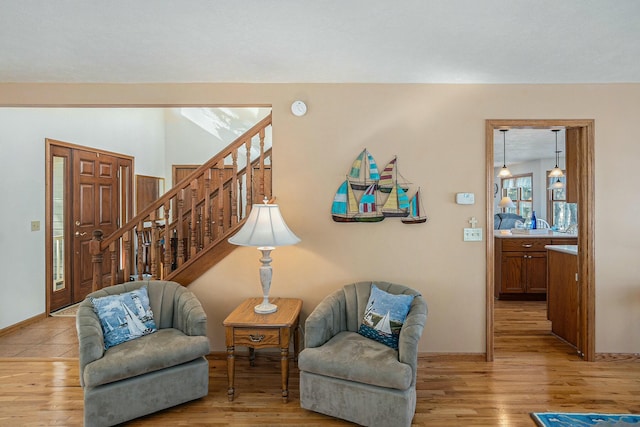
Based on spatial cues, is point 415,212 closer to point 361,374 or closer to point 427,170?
point 427,170

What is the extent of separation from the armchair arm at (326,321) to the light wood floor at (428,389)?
1.57 ft

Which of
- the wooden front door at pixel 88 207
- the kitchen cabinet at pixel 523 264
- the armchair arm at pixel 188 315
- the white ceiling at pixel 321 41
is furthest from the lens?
the kitchen cabinet at pixel 523 264

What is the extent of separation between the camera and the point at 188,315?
2863mm

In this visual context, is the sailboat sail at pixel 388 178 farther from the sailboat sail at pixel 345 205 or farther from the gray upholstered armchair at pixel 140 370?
the gray upholstered armchair at pixel 140 370

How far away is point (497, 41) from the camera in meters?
2.53

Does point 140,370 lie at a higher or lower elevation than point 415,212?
lower

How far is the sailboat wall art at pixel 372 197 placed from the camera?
11.0 feet

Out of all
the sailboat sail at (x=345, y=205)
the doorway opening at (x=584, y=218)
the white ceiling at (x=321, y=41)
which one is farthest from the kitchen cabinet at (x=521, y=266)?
the sailboat sail at (x=345, y=205)

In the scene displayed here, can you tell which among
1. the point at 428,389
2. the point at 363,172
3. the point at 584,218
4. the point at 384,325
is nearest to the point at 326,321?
the point at 384,325

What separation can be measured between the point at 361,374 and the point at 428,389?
81cm

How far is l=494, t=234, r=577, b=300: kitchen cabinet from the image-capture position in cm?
522

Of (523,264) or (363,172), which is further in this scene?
(523,264)

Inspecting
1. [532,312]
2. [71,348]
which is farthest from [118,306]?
[532,312]

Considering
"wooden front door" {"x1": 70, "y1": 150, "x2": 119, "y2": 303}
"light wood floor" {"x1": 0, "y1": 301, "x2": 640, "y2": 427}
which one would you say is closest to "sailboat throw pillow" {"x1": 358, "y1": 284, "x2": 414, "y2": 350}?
"light wood floor" {"x1": 0, "y1": 301, "x2": 640, "y2": 427}
